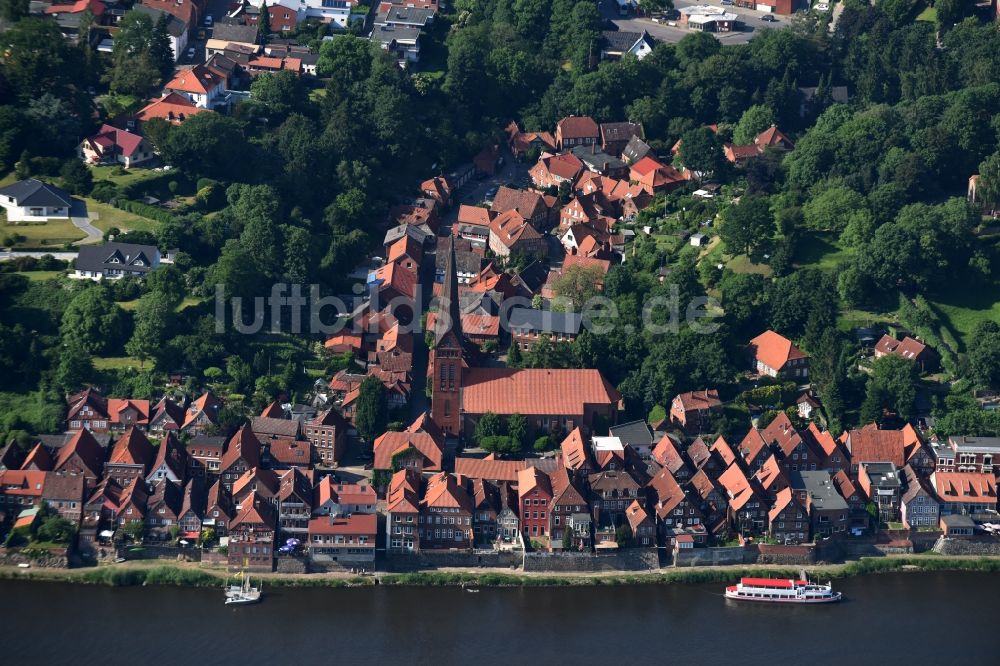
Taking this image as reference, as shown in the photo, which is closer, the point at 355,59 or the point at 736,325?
the point at 736,325

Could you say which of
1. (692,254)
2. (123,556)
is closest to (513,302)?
(692,254)

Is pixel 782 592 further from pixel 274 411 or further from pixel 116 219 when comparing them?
pixel 116 219

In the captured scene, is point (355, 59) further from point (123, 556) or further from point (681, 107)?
point (123, 556)

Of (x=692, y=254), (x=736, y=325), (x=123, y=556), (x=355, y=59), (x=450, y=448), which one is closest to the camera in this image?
(x=123, y=556)

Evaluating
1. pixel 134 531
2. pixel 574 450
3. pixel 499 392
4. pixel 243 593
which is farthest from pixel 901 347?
pixel 134 531

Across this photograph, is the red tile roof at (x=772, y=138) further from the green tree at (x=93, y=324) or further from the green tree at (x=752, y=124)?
the green tree at (x=93, y=324)

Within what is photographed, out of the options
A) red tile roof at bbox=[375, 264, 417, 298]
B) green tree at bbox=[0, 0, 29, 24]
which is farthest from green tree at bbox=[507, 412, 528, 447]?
green tree at bbox=[0, 0, 29, 24]
